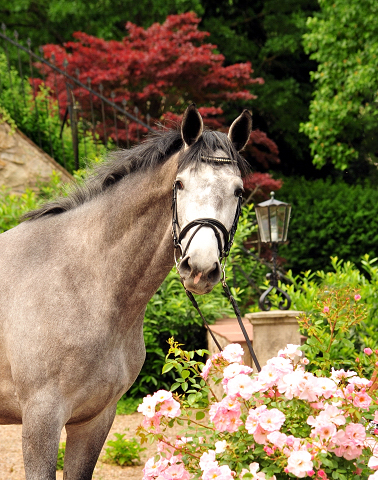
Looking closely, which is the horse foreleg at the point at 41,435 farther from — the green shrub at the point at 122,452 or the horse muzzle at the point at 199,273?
the green shrub at the point at 122,452

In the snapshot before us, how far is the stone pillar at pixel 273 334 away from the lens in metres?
4.36

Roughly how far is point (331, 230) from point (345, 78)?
3.17 metres

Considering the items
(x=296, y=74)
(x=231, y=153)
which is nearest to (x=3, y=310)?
(x=231, y=153)

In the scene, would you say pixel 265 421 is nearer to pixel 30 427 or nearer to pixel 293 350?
pixel 293 350

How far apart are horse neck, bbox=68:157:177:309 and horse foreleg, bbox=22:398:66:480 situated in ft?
1.83

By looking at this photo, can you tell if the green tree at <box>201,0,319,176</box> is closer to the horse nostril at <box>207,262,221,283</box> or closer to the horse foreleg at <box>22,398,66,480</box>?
the horse nostril at <box>207,262,221,283</box>

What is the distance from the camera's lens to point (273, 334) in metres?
4.38

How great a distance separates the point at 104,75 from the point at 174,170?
8108mm

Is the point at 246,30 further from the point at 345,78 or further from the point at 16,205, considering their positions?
the point at 16,205

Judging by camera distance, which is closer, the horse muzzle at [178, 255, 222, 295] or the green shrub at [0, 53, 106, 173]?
the horse muzzle at [178, 255, 222, 295]

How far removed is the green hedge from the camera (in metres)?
11.2

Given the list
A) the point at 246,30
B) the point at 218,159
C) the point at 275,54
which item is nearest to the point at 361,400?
the point at 218,159

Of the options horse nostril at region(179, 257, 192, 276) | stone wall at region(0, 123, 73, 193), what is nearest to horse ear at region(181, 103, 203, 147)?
horse nostril at region(179, 257, 192, 276)

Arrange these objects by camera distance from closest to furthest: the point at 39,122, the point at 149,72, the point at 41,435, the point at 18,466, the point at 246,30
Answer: the point at 41,435 < the point at 18,466 < the point at 39,122 < the point at 149,72 < the point at 246,30
